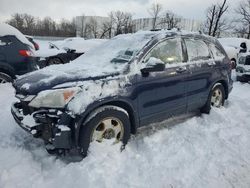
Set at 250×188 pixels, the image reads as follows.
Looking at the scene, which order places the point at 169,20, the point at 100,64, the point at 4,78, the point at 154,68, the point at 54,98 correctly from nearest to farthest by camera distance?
the point at 54,98, the point at 154,68, the point at 100,64, the point at 4,78, the point at 169,20

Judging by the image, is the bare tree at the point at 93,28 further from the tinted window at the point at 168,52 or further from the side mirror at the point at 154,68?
the side mirror at the point at 154,68

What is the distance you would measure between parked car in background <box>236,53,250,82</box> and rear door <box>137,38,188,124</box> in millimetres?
5650

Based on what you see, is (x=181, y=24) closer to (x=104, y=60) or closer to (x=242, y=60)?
(x=242, y=60)

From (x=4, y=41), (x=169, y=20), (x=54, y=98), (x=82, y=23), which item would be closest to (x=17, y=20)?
(x=82, y=23)

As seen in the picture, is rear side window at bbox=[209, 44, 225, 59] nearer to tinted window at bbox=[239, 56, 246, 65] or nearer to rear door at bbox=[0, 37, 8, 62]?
tinted window at bbox=[239, 56, 246, 65]

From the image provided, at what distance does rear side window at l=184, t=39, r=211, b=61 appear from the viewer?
17.6ft

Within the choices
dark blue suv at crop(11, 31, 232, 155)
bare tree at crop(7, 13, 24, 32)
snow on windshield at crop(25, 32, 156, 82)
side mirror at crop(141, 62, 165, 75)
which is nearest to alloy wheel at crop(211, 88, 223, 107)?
dark blue suv at crop(11, 31, 232, 155)

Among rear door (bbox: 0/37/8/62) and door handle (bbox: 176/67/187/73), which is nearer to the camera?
door handle (bbox: 176/67/187/73)

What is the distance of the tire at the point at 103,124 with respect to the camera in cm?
375

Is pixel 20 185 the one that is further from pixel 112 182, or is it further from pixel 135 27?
pixel 135 27

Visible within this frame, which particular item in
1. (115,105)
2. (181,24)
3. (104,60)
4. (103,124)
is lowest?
(103,124)

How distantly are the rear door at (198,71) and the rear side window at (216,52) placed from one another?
15 centimetres

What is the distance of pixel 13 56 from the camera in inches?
301

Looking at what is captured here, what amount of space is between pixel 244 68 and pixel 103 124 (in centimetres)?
755
